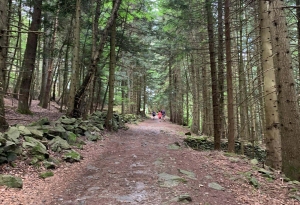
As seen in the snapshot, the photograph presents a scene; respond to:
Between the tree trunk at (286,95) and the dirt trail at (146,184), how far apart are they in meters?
0.94

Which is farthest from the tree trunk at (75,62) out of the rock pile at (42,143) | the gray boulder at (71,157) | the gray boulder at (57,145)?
the gray boulder at (71,157)

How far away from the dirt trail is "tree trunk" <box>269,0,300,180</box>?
937 millimetres

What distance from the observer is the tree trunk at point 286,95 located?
5750 millimetres

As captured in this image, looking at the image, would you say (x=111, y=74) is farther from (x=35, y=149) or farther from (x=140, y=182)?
(x=140, y=182)

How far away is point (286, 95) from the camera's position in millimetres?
5797

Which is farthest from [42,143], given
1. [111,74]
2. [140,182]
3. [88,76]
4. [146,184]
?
[111,74]

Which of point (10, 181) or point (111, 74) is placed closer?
point (10, 181)

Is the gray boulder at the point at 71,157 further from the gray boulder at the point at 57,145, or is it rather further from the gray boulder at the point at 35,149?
the gray boulder at the point at 35,149

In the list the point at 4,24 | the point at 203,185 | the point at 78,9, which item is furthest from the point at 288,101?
the point at 78,9

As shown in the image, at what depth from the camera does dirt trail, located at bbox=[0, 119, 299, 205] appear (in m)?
4.23

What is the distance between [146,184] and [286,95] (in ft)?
13.6

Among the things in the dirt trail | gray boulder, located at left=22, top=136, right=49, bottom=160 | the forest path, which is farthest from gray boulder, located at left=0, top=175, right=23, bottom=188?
gray boulder, located at left=22, top=136, right=49, bottom=160

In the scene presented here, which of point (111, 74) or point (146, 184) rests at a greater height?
point (111, 74)

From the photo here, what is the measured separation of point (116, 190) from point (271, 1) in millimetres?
6030
